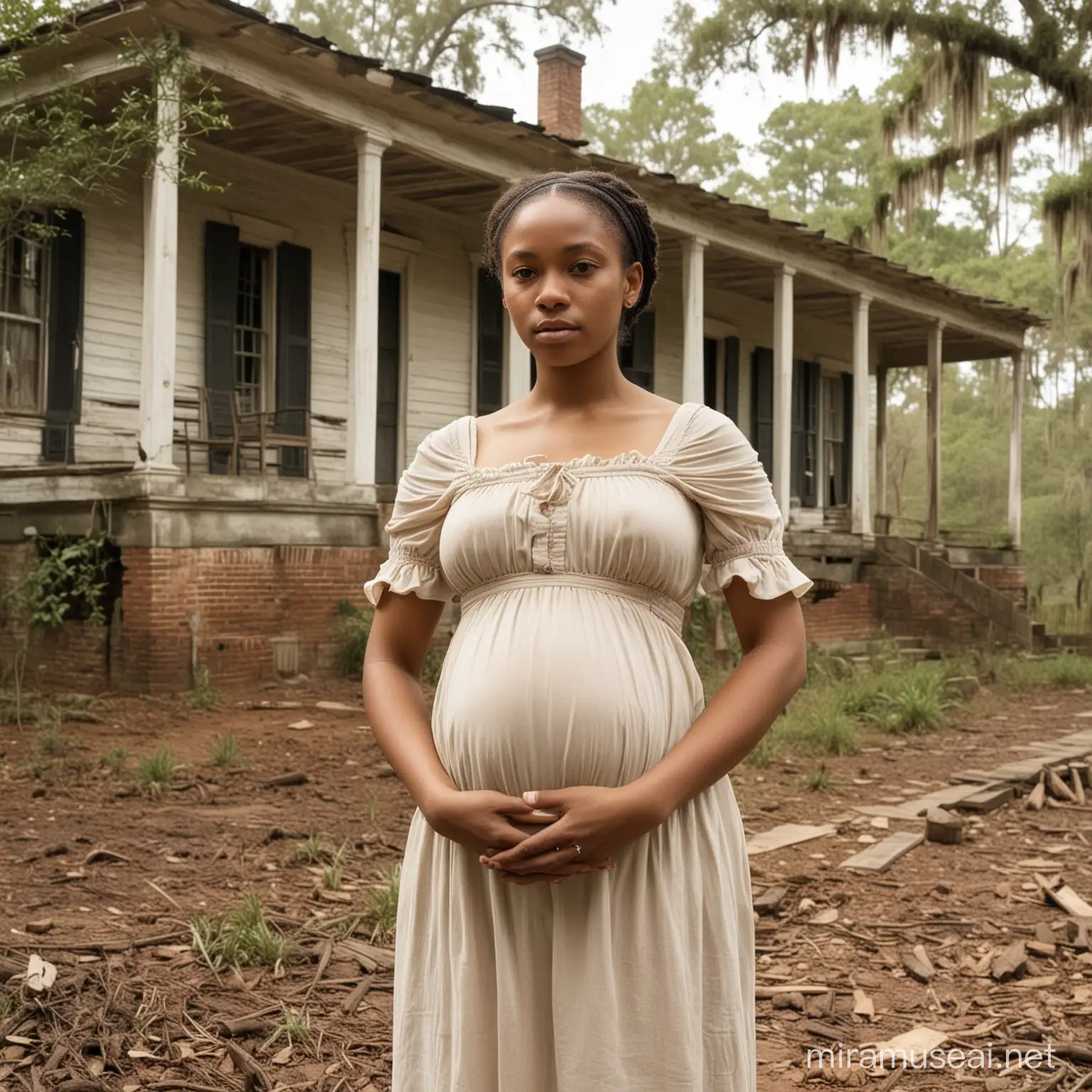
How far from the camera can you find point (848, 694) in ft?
35.7

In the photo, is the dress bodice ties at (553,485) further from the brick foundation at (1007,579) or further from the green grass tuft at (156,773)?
the brick foundation at (1007,579)

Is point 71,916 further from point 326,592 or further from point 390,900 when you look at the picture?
point 326,592

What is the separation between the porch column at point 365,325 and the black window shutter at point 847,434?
12268mm

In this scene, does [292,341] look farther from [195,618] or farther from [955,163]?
[955,163]

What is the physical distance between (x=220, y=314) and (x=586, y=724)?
37.0 ft

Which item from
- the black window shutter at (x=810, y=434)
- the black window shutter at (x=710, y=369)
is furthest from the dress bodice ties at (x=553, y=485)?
the black window shutter at (x=810, y=434)

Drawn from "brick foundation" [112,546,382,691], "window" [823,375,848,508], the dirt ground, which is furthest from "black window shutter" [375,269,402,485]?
"window" [823,375,848,508]

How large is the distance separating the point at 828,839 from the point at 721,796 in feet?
15.7

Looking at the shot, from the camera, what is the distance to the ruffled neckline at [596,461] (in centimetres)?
195

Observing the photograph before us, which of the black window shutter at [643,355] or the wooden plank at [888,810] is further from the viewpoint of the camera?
the black window shutter at [643,355]

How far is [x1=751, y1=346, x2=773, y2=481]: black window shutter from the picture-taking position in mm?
19203

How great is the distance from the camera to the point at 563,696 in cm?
188

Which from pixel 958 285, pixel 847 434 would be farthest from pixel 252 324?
pixel 958 285

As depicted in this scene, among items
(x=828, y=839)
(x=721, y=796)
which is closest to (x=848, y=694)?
(x=828, y=839)
